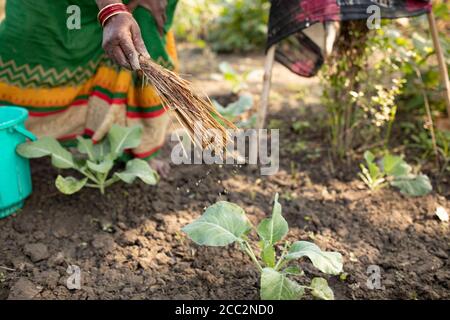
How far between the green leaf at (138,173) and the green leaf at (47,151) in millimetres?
265

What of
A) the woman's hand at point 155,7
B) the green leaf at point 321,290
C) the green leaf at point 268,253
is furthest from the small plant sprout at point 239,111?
the green leaf at point 321,290

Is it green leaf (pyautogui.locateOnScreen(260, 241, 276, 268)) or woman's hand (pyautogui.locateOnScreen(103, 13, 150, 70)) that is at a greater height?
woman's hand (pyautogui.locateOnScreen(103, 13, 150, 70))

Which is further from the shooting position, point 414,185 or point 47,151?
point 414,185

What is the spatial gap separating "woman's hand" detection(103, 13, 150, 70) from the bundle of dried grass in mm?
78

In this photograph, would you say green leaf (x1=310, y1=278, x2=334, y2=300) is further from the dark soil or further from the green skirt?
the green skirt

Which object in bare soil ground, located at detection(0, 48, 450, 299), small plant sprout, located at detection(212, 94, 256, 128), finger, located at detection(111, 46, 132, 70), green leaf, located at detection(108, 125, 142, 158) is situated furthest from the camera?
small plant sprout, located at detection(212, 94, 256, 128)

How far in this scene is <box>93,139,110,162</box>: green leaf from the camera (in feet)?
8.23

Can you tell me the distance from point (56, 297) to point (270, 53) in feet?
5.19

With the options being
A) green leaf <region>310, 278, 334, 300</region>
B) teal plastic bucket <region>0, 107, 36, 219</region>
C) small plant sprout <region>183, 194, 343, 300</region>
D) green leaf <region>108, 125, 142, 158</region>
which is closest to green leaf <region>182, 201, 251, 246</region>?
small plant sprout <region>183, 194, 343, 300</region>

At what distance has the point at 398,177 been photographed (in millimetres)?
2609

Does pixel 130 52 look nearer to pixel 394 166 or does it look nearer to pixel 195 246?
pixel 195 246

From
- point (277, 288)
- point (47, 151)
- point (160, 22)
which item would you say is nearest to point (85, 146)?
point (47, 151)

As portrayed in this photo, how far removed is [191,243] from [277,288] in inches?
24.6
